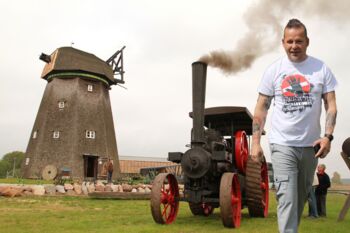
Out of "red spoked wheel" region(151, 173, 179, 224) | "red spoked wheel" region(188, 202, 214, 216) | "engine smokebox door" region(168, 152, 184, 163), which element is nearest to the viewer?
"red spoked wheel" region(151, 173, 179, 224)

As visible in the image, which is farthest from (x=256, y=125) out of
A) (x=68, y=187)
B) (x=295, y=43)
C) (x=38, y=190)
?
(x=68, y=187)

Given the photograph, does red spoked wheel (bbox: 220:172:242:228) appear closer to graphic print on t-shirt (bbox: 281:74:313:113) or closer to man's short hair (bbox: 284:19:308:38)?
graphic print on t-shirt (bbox: 281:74:313:113)

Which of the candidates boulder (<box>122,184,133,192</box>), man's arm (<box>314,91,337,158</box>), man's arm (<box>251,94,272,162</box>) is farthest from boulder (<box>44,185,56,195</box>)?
man's arm (<box>314,91,337,158</box>)

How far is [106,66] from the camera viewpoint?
1258 inches

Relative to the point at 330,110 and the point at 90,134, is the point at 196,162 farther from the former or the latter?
the point at 90,134

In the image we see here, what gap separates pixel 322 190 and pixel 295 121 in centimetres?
676

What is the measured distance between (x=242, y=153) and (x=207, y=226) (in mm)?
2064

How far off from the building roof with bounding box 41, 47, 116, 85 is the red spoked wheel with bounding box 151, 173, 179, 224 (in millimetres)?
23165

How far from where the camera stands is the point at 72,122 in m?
27.5

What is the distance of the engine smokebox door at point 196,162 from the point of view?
6621mm

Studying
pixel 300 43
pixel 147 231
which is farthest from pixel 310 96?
pixel 147 231

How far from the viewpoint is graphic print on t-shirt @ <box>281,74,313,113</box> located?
3059 mm

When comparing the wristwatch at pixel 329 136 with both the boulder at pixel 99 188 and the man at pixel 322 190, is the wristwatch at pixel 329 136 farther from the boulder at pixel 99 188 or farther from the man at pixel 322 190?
the boulder at pixel 99 188

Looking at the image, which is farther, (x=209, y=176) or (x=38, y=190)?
(x=38, y=190)
